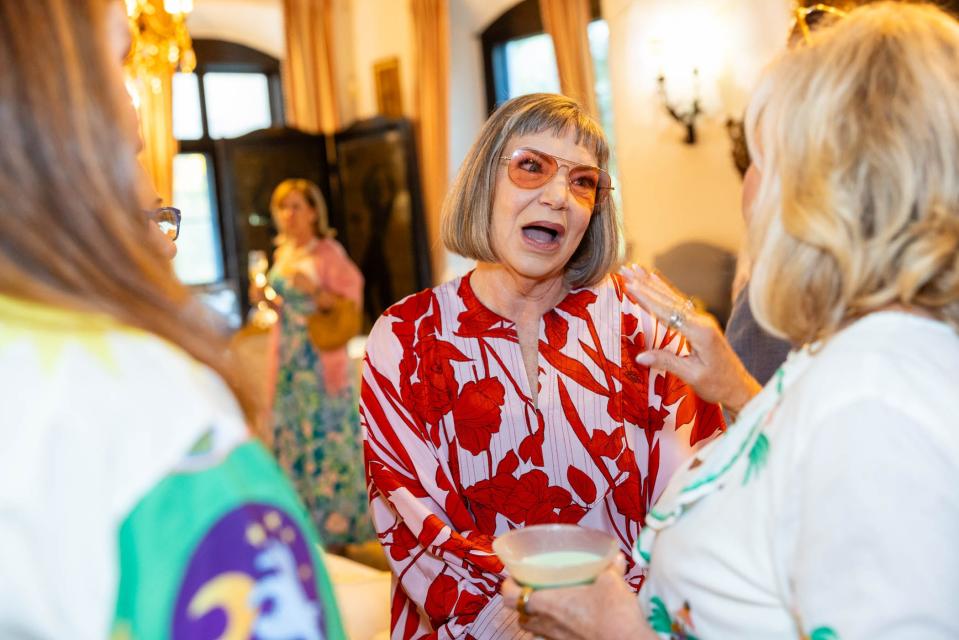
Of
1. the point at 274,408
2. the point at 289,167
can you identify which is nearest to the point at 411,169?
the point at 289,167

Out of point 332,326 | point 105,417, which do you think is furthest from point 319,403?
point 105,417

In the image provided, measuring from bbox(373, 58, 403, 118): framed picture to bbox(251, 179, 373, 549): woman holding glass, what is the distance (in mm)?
3267

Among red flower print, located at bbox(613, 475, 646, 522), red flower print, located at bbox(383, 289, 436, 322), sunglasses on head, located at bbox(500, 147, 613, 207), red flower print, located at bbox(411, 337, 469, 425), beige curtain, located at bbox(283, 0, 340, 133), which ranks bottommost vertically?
red flower print, located at bbox(613, 475, 646, 522)

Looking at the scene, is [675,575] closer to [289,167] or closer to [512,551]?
[512,551]

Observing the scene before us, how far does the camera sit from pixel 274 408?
Result: 6.14 metres

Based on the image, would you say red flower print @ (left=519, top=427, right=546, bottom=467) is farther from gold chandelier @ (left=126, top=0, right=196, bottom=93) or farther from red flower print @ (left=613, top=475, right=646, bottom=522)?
gold chandelier @ (left=126, top=0, right=196, bottom=93)

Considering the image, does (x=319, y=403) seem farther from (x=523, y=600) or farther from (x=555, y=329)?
(x=523, y=600)

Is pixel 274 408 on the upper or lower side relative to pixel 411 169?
lower

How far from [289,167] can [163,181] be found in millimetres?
1238

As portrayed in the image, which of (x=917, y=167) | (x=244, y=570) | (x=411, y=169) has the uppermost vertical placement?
(x=411, y=169)

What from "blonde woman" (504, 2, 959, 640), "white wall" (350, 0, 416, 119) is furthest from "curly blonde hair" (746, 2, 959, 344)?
"white wall" (350, 0, 416, 119)

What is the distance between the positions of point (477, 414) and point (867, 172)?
1218 millimetres

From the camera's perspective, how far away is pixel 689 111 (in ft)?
21.1

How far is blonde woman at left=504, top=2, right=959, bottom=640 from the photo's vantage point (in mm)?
1001
